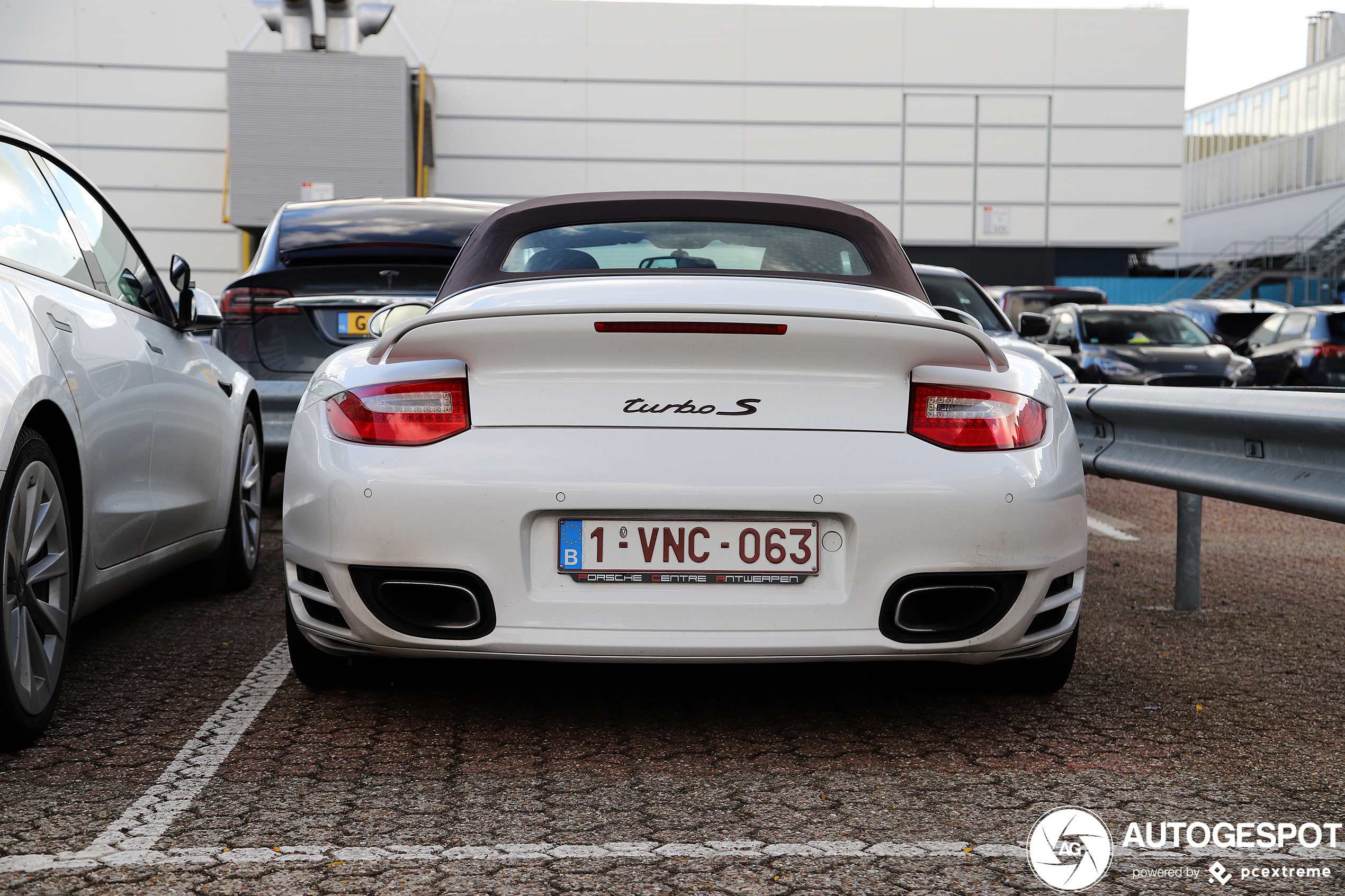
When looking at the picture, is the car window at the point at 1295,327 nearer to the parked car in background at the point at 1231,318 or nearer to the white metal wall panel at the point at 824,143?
the parked car in background at the point at 1231,318

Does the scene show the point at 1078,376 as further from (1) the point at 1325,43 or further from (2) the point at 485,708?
(1) the point at 1325,43

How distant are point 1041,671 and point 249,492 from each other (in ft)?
11.0

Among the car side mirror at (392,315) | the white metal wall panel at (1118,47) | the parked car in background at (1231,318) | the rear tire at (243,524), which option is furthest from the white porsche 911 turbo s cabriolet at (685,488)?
the white metal wall panel at (1118,47)

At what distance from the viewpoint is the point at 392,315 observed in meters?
4.27

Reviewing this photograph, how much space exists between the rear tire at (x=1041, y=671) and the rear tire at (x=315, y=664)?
176 cm

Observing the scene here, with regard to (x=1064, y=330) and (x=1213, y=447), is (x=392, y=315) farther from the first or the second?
(x=1064, y=330)

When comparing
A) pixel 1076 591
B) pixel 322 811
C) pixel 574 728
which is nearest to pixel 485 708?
pixel 574 728

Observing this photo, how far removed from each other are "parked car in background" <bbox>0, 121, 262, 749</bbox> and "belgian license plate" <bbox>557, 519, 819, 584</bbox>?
1.27 m

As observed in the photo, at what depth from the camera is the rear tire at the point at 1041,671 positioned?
11.9 ft

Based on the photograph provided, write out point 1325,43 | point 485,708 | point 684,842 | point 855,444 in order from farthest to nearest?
point 1325,43 < point 485,708 < point 855,444 < point 684,842

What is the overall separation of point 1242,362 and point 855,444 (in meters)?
13.8

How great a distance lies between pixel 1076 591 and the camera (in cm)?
338

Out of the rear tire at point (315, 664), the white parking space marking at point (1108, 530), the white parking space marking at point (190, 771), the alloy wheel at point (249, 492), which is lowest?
the white parking space marking at point (1108, 530)

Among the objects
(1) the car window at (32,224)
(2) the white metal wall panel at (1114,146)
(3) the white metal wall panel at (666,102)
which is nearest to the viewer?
(1) the car window at (32,224)
